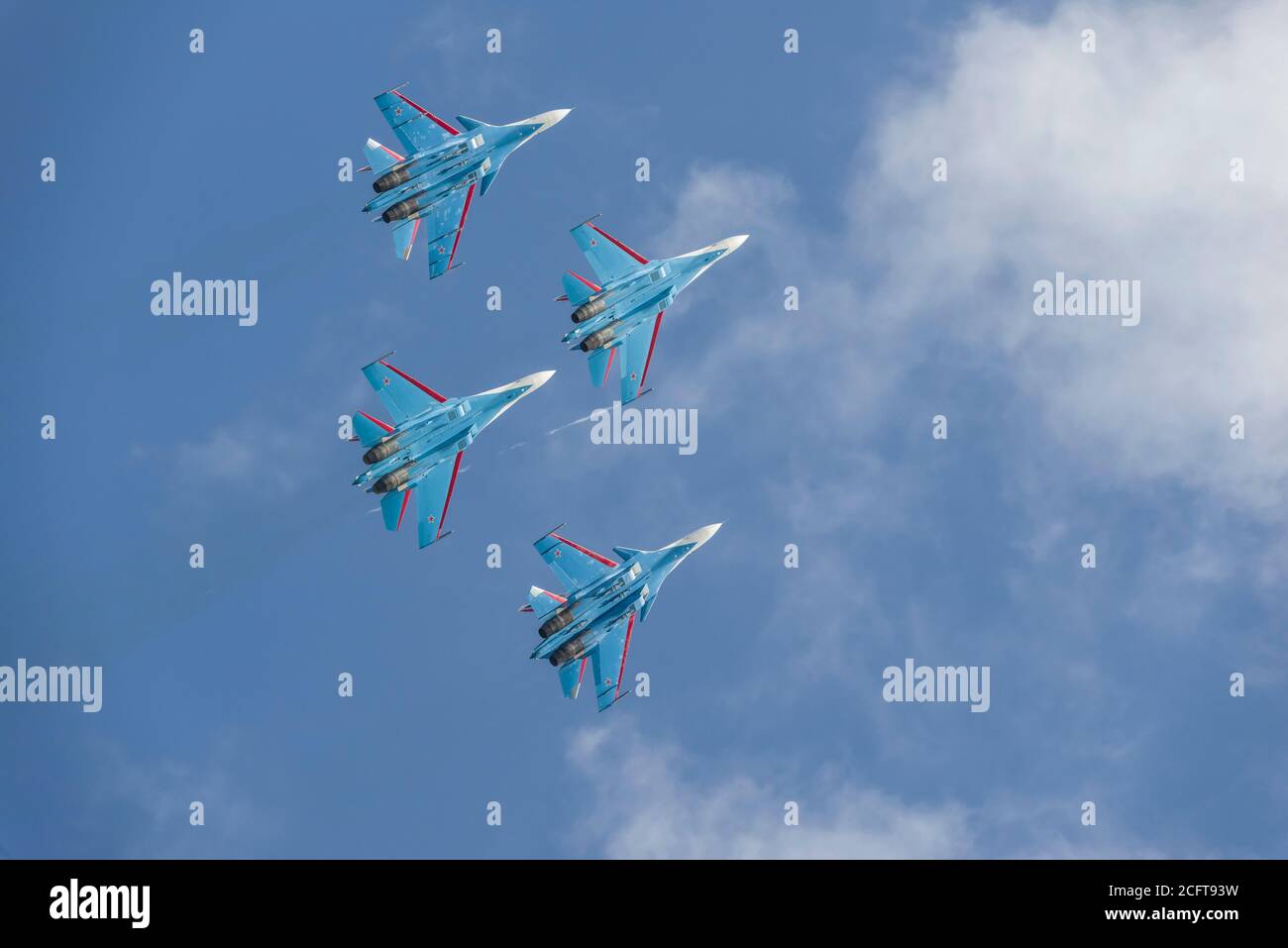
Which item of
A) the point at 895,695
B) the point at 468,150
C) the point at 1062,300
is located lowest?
the point at 895,695

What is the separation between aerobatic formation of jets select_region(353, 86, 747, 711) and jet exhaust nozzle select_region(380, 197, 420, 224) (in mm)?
70

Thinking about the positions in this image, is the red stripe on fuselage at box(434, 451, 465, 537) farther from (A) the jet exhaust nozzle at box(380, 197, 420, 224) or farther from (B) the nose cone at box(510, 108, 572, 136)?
(B) the nose cone at box(510, 108, 572, 136)

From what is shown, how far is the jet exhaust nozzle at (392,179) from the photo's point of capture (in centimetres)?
10262

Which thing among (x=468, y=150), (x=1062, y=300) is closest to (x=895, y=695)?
(x=1062, y=300)

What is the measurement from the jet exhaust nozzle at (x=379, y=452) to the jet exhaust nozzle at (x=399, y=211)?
37.1ft

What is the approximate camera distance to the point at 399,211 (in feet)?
338

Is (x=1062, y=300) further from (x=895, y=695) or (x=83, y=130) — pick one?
(x=83, y=130)

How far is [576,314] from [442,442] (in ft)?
29.9

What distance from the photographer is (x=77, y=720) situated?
10569 centimetres

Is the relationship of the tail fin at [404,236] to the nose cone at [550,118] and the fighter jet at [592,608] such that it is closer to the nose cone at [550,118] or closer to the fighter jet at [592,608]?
the nose cone at [550,118]

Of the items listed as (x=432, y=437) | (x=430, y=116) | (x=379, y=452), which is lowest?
(x=379, y=452)

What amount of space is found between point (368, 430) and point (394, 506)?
13.4 feet

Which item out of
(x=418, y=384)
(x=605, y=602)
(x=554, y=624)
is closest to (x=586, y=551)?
(x=605, y=602)

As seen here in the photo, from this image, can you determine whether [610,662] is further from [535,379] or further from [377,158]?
[377,158]
